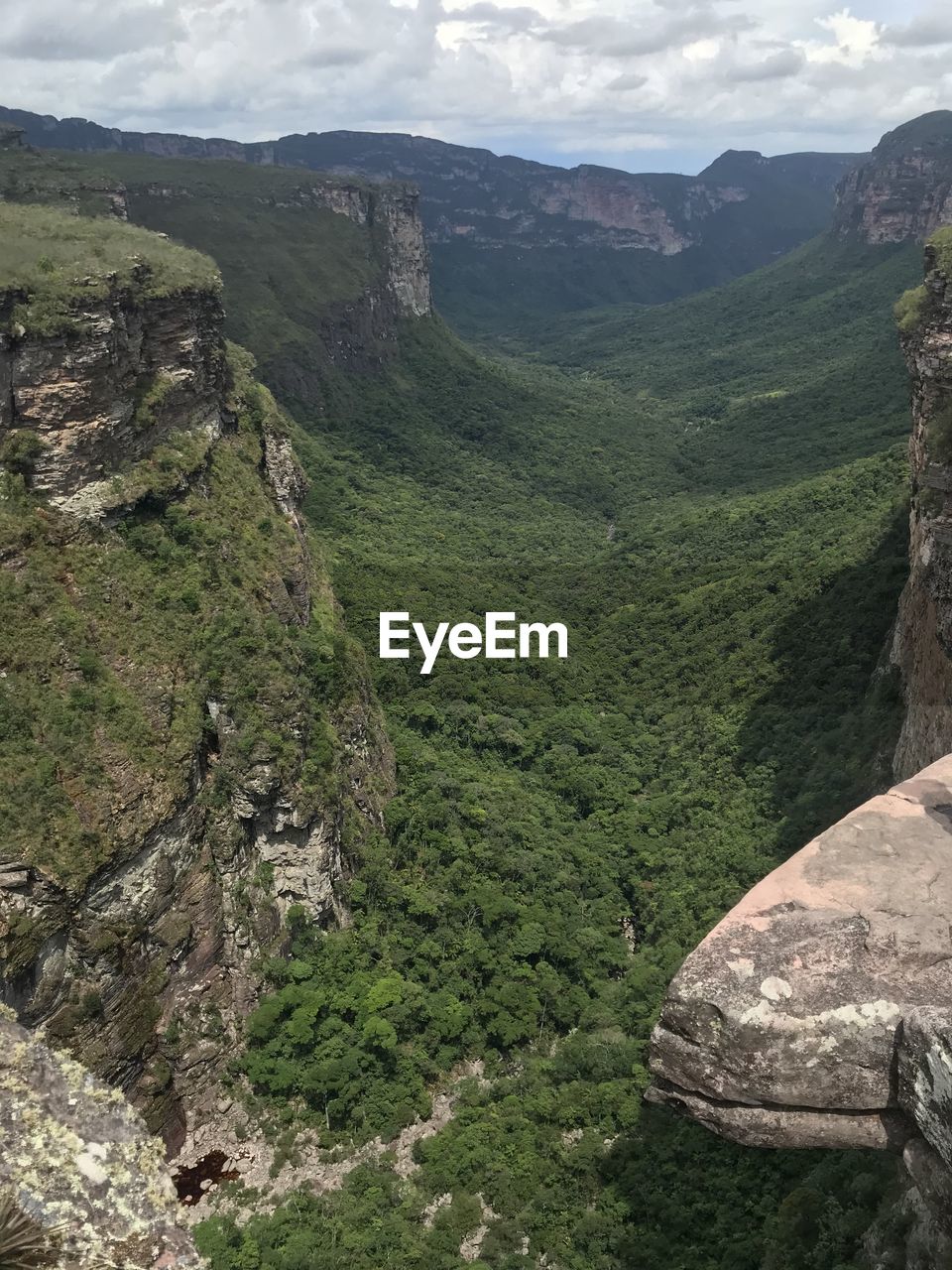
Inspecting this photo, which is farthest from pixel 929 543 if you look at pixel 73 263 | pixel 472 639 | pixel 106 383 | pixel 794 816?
pixel 73 263

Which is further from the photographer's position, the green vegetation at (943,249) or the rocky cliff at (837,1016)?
the green vegetation at (943,249)

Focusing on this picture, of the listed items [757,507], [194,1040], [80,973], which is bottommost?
[194,1040]

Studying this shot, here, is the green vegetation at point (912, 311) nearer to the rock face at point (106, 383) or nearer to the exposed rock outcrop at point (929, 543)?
the exposed rock outcrop at point (929, 543)

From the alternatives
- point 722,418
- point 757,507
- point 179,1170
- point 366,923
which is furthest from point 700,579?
point 722,418

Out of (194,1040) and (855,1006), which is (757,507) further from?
(855,1006)

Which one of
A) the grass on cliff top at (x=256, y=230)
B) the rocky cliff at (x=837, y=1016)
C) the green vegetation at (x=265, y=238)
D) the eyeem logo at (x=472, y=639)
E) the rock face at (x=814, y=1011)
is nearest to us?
the rocky cliff at (x=837, y=1016)

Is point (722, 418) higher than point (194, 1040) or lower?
higher

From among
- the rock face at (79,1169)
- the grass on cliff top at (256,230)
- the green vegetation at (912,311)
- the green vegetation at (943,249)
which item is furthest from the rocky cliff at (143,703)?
the grass on cliff top at (256,230)
